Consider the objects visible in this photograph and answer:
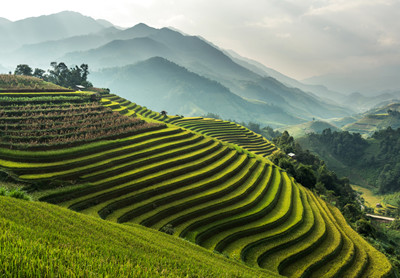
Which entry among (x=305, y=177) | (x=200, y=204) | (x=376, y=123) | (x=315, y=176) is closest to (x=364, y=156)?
(x=315, y=176)

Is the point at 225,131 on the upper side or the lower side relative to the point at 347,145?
lower

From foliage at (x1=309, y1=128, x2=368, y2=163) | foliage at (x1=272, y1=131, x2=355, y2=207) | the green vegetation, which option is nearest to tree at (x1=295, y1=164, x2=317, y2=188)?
foliage at (x1=272, y1=131, x2=355, y2=207)

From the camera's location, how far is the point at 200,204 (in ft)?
67.4

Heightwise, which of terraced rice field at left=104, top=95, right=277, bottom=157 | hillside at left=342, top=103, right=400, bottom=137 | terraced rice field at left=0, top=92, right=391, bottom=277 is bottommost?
terraced rice field at left=0, top=92, right=391, bottom=277

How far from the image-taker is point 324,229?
21.2 metres

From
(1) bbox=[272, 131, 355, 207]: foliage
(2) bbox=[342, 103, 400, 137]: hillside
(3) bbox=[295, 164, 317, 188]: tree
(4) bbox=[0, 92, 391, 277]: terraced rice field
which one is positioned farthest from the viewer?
(2) bbox=[342, 103, 400, 137]: hillside

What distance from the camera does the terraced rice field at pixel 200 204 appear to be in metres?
17.2

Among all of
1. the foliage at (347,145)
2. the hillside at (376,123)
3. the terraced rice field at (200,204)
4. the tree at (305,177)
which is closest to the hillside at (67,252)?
the terraced rice field at (200,204)

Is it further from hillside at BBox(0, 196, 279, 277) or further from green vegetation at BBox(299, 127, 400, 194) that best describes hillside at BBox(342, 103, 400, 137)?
hillside at BBox(0, 196, 279, 277)

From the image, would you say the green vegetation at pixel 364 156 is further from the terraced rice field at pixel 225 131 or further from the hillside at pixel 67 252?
the hillside at pixel 67 252

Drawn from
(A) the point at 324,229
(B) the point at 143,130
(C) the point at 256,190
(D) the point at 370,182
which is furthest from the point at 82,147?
(D) the point at 370,182

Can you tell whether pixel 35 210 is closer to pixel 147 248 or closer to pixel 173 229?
pixel 147 248

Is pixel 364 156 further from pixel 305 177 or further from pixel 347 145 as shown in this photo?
pixel 305 177

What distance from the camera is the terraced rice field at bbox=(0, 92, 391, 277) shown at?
17188mm
